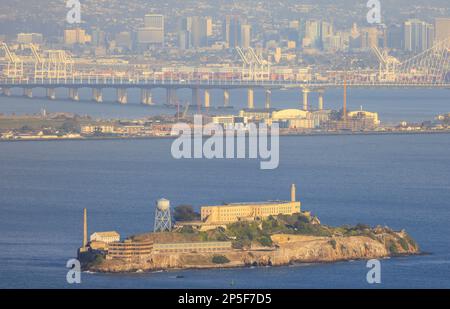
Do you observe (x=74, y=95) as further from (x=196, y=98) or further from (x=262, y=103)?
(x=262, y=103)

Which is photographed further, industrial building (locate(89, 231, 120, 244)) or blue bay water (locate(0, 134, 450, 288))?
industrial building (locate(89, 231, 120, 244))

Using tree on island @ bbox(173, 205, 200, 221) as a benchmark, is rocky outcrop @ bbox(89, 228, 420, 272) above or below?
below

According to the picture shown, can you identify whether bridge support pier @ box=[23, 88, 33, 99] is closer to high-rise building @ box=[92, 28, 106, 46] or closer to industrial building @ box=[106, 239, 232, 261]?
high-rise building @ box=[92, 28, 106, 46]

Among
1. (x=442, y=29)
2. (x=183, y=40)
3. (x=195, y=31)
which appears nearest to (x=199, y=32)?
(x=195, y=31)

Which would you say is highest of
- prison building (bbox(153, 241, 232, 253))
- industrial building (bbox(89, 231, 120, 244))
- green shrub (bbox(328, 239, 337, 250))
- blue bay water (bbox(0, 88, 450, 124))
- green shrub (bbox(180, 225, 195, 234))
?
green shrub (bbox(180, 225, 195, 234))

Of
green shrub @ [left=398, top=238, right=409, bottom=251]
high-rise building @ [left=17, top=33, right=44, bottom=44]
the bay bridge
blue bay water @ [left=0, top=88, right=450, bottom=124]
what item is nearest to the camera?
green shrub @ [left=398, top=238, right=409, bottom=251]

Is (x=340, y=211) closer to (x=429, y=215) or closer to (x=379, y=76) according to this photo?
(x=429, y=215)

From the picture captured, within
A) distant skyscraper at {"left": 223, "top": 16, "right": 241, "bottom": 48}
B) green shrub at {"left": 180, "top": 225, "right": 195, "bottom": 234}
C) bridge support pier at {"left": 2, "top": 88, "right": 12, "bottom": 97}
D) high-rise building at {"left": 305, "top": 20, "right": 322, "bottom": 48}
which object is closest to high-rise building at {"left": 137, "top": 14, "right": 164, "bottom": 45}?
distant skyscraper at {"left": 223, "top": 16, "right": 241, "bottom": 48}

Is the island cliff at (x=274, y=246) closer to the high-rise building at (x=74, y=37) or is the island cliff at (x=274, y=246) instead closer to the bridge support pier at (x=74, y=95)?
the bridge support pier at (x=74, y=95)
